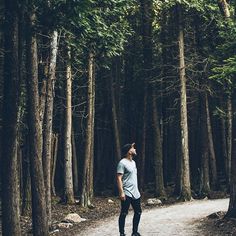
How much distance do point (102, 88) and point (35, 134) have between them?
60.6ft

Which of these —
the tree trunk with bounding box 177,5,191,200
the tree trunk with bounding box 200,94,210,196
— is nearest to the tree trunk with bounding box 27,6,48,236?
the tree trunk with bounding box 177,5,191,200

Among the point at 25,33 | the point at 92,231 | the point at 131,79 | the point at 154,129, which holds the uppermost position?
the point at 131,79

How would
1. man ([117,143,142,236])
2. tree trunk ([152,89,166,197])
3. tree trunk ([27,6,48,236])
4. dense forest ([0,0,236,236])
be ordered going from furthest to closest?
tree trunk ([152,89,166,197])
tree trunk ([27,6,48,236])
dense forest ([0,0,236,236])
man ([117,143,142,236])

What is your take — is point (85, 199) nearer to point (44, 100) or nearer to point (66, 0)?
point (44, 100)

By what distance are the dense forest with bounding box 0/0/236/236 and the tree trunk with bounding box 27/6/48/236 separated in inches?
1.0

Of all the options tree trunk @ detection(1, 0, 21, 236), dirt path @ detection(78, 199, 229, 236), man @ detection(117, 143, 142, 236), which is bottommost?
dirt path @ detection(78, 199, 229, 236)

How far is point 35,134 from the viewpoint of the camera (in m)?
11.0

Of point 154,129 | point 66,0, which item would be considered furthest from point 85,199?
point 66,0

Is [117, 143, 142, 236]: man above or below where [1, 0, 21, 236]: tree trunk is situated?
below

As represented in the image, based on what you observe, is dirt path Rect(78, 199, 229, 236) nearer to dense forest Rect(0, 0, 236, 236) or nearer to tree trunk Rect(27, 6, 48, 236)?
dense forest Rect(0, 0, 236, 236)

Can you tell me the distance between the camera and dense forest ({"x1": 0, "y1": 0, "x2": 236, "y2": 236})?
33.2 feet

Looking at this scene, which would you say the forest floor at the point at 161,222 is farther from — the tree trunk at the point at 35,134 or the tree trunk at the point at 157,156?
the tree trunk at the point at 157,156

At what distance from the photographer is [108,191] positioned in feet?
90.0

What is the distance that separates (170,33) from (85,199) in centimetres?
1115
